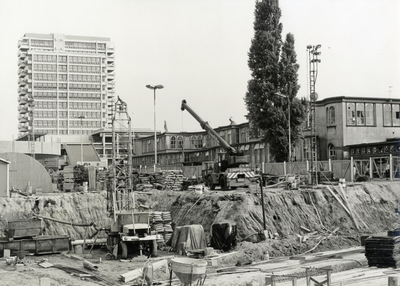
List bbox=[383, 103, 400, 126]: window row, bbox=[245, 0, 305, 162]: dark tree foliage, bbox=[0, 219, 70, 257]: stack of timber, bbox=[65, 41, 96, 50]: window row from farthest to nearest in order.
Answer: bbox=[65, 41, 96, 50]: window row, bbox=[383, 103, 400, 126]: window row, bbox=[245, 0, 305, 162]: dark tree foliage, bbox=[0, 219, 70, 257]: stack of timber

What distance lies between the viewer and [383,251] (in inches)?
846

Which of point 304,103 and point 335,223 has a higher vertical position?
point 304,103

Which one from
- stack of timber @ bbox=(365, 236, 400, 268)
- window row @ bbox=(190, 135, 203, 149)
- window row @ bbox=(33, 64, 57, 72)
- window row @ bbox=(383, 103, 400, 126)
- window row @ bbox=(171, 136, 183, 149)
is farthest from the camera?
window row @ bbox=(33, 64, 57, 72)

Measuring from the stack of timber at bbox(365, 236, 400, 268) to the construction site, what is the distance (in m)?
0.04

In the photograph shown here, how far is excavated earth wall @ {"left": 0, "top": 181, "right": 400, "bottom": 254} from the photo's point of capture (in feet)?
98.4

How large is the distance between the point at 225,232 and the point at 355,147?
3080 centimetres

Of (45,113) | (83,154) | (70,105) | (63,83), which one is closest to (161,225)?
(83,154)

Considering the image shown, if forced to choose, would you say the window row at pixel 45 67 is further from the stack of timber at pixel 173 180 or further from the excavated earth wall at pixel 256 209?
the excavated earth wall at pixel 256 209

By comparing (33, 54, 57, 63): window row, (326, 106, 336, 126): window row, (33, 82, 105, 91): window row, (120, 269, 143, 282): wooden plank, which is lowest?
(120, 269, 143, 282): wooden plank

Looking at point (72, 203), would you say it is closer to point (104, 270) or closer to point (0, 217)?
point (0, 217)

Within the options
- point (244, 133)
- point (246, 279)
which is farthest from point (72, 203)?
point (244, 133)

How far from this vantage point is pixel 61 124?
13238 cm

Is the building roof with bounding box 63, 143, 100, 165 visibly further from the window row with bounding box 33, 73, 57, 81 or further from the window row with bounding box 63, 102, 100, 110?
the window row with bounding box 33, 73, 57, 81

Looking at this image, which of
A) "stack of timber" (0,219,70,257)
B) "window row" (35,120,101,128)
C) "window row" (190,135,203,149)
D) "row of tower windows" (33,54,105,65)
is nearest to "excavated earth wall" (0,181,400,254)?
"stack of timber" (0,219,70,257)
